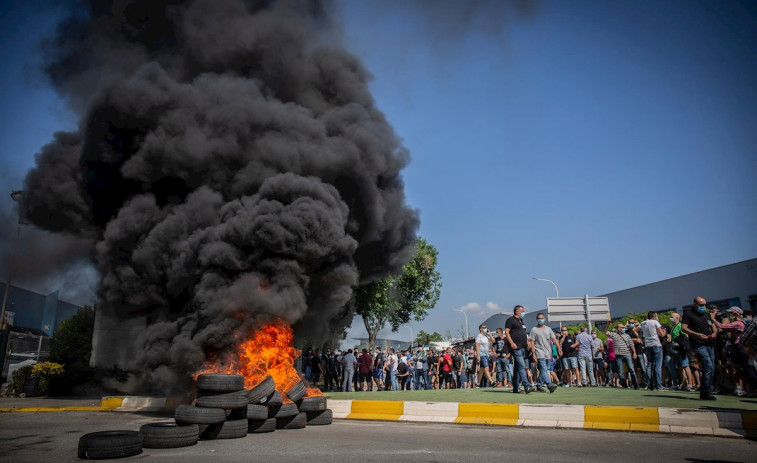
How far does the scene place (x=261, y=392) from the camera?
7.75m

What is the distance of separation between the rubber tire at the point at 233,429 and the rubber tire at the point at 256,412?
164 mm

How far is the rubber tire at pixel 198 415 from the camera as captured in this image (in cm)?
697

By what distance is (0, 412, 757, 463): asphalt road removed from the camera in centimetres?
528

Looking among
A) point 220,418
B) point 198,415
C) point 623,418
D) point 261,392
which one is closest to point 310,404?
point 261,392

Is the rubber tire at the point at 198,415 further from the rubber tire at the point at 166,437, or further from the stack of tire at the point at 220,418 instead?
the rubber tire at the point at 166,437

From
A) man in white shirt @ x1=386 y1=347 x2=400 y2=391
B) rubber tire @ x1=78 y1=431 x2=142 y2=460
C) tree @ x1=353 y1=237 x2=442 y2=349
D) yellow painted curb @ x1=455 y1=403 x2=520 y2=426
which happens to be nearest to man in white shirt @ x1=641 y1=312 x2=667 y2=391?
yellow painted curb @ x1=455 y1=403 x2=520 y2=426

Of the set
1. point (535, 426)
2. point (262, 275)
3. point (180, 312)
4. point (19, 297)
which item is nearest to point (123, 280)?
point (180, 312)

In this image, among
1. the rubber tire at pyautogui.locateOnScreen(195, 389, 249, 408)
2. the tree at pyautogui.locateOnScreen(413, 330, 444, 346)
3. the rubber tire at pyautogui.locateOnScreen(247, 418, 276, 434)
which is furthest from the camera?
the tree at pyautogui.locateOnScreen(413, 330, 444, 346)

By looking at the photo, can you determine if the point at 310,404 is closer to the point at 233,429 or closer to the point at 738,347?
the point at 233,429

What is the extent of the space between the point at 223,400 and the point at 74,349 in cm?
1847

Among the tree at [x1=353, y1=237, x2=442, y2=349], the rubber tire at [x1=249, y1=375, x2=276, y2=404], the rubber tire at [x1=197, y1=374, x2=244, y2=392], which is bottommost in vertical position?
the rubber tire at [x1=249, y1=375, x2=276, y2=404]

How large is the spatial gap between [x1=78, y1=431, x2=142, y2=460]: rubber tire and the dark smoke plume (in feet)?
16.4

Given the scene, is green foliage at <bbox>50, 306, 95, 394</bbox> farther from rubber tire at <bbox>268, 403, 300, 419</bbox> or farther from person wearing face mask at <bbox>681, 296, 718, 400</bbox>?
person wearing face mask at <bbox>681, 296, 718, 400</bbox>

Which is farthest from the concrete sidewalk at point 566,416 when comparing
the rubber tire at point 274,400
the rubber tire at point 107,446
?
the rubber tire at point 107,446
